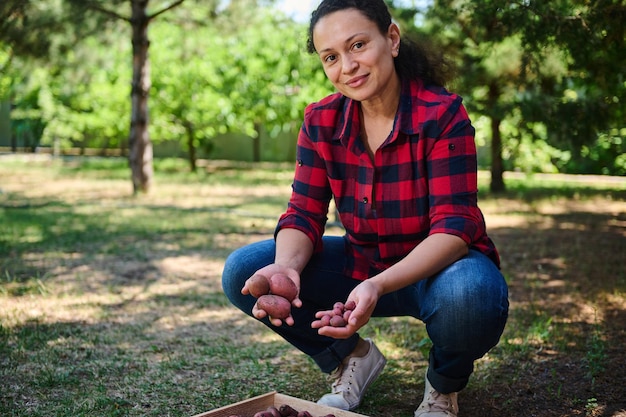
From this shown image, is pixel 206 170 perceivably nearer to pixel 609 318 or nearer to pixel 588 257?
pixel 588 257

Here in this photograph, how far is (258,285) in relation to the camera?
1842 millimetres

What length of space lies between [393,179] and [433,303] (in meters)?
0.39

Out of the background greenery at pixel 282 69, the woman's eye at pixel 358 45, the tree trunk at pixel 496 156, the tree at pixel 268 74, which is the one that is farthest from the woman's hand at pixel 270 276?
the tree at pixel 268 74

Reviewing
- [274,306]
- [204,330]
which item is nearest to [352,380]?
[274,306]

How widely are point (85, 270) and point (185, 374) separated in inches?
79.0

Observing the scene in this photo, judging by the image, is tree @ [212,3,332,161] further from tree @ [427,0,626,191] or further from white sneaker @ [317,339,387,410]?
white sneaker @ [317,339,387,410]

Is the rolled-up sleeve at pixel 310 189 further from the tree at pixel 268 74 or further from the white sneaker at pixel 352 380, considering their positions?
the tree at pixel 268 74

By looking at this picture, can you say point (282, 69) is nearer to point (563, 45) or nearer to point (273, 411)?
point (563, 45)

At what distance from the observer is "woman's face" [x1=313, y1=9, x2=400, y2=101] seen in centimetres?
196

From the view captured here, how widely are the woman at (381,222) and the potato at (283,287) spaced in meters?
0.04

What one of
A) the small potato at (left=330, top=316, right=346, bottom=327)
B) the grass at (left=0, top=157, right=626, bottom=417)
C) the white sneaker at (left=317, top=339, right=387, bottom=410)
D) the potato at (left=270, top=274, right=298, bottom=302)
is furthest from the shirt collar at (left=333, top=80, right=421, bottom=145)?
the grass at (left=0, top=157, right=626, bottom=417)

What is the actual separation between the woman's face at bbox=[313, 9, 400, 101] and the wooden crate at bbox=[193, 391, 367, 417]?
0.87 metres

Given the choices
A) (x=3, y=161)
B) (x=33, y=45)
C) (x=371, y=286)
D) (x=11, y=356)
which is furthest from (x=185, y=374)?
(x=3, y=161)

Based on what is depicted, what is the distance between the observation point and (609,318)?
10.6 ft
